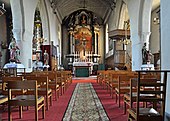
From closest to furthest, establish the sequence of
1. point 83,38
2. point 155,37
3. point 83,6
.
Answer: point 155,37
point 83,6
point 83,38

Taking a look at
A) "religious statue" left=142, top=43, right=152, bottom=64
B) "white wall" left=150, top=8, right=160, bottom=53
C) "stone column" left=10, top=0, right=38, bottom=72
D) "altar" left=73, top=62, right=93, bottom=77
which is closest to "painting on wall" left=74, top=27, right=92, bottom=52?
"altar" left=73, top=62, right=93, bottom=77

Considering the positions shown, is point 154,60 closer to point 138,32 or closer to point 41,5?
point 138,32

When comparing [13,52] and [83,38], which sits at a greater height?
[83,38]

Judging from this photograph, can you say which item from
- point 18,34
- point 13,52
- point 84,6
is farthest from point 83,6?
point 13,52

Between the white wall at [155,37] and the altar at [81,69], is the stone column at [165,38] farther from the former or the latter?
the altar at [81,69]

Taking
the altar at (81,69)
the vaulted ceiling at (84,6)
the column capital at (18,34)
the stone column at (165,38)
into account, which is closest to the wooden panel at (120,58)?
the altar at (81,69)

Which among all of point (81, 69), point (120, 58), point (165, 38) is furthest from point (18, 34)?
point (120, 58)

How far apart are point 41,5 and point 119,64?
724cm

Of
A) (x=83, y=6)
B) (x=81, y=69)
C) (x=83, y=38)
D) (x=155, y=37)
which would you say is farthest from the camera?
(x=83, y=38)

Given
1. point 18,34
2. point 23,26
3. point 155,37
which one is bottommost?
point 18,34

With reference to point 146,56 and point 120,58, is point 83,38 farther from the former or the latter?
point 146,56

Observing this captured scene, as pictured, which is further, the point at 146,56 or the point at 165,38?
the point at 146,56

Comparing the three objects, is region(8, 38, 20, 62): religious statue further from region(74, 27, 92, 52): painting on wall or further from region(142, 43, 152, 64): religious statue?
region(74, 27, 92, 52): painting on wall

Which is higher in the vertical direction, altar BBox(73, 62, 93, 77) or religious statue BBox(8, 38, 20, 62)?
religious statue BBox(8, 38, 20, 62)
